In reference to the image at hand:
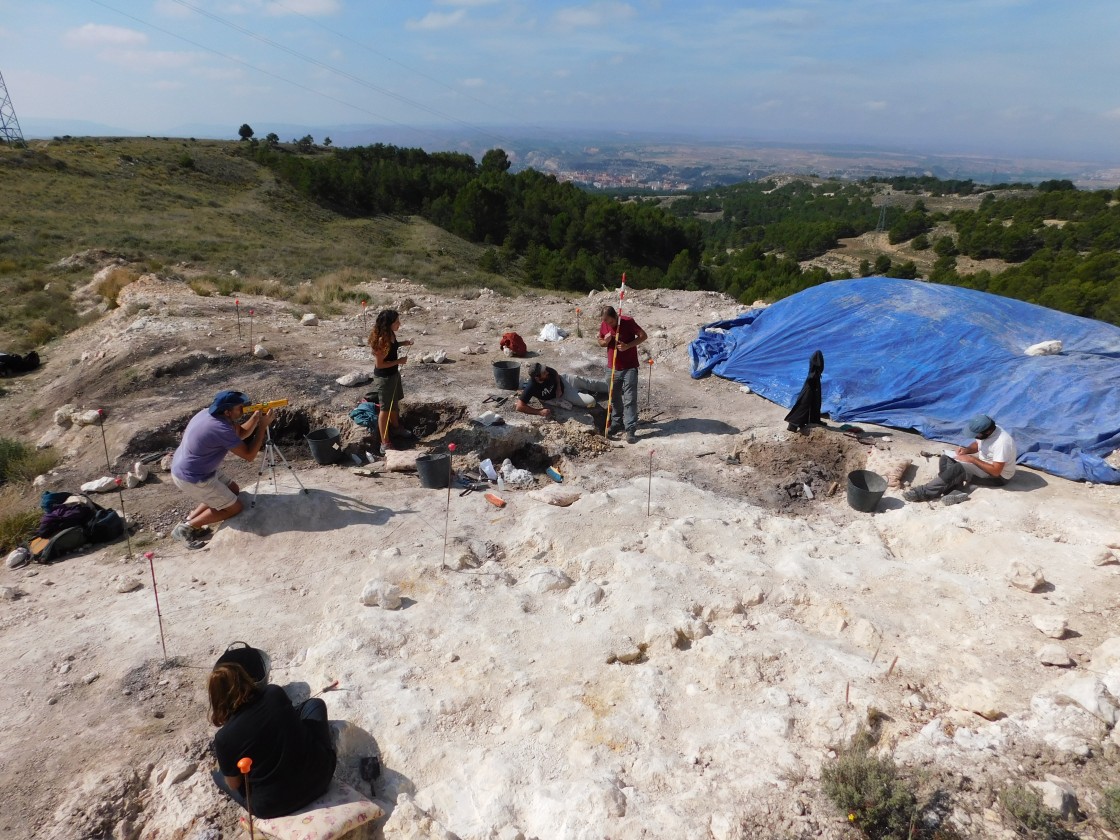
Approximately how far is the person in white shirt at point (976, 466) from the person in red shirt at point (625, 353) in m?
3.53

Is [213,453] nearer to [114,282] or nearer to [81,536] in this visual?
[81,536]

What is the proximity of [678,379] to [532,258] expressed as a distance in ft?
67.3

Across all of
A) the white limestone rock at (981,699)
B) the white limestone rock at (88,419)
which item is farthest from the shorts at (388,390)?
the white limestone rock at (981,699)

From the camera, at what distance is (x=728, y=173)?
17462 cm

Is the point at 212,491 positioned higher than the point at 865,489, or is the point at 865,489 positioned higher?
the point at 212,491

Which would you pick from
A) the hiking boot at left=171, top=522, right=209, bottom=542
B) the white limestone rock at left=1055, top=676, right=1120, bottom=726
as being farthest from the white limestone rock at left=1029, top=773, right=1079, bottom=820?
the hiking boot at left=171, top=522, right=209, bottom=542

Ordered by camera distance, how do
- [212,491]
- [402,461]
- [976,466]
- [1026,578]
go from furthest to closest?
[402,461] < [976,466] < [212,491] < [1026,578]

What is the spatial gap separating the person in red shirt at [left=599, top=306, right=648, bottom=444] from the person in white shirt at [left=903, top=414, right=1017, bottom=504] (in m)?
3.53

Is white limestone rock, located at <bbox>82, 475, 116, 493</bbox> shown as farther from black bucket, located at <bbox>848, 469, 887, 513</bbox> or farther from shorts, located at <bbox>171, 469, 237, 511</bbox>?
black bucket, located at <bbox>848, 469, 887, 513</bbox>

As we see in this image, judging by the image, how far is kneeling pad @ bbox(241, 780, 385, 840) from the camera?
307 centimetres

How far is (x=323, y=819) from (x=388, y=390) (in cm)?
525

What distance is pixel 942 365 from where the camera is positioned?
8969 mm

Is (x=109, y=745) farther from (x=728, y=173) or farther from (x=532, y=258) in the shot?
(x=728, y=173)

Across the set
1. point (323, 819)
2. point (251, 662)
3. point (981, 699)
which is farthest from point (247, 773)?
point (981, 699)
